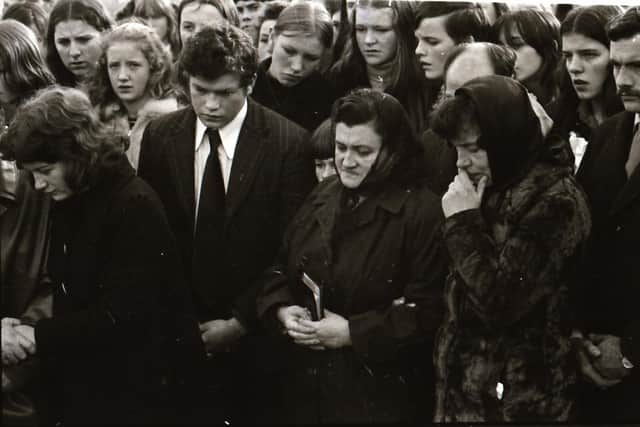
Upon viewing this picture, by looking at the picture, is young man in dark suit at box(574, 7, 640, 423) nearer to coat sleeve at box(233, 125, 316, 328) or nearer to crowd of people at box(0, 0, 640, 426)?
crowd of people at box(0, 0, 640, 426)

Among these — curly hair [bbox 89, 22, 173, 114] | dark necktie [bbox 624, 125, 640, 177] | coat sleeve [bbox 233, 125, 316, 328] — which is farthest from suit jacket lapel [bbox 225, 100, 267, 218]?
dark necktie [bbox 624, 125, 640, 177]

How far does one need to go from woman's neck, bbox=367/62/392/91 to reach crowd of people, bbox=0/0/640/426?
0.02 m

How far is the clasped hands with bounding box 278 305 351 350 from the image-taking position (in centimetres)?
388

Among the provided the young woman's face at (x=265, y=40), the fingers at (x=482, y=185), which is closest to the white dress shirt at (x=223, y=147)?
the young woman's face at (x=265, y=40)

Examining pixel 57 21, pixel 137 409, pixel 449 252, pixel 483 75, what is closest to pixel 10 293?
pixel 137 409

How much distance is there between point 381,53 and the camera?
404cm

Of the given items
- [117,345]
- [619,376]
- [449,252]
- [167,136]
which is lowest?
[619,376]

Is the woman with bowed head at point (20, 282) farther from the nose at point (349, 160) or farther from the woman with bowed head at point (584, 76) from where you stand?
the woman with bowed head at point (584, 76)

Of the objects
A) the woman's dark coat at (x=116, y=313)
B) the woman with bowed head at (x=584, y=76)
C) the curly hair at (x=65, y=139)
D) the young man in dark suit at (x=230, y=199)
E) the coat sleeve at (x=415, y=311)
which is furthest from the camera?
the woman with bowed head at (x=584, y=76)

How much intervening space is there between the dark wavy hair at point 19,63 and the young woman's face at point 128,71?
0.82 ft

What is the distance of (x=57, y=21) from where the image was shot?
3982 millimetres

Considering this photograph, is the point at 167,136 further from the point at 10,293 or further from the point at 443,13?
the point at 443,13

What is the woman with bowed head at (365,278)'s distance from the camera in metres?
3.84

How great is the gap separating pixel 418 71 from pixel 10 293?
183 centimetres
